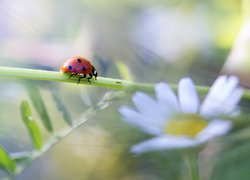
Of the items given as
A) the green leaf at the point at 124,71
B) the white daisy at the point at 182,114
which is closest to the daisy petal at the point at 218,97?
the white daisy at the point at 182,114

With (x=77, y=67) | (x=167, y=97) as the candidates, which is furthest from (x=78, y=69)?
(x=167, y=97)

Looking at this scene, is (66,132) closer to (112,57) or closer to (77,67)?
(77,67)

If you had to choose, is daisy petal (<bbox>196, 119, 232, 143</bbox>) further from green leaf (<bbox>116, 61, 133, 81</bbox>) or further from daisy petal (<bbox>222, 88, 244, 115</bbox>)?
green leaf (<bbox>116, 61, 133, 81</bbox>)

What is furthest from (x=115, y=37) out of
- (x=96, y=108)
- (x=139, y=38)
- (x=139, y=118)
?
(x=139, y=118)

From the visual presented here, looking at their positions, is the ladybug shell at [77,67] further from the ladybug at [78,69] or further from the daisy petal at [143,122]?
the daisy petal at [143,122]

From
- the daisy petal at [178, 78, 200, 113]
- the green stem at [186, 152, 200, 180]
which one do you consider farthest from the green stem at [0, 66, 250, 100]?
the green stem at [186, 152, 200, 180]

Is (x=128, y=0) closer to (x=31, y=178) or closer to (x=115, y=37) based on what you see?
(x=115, y=37)
